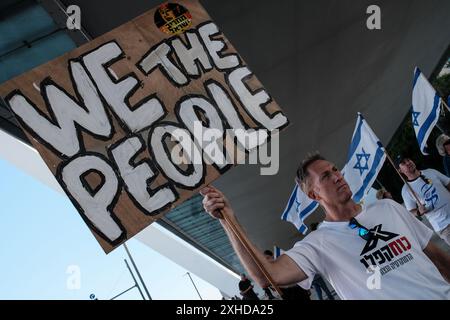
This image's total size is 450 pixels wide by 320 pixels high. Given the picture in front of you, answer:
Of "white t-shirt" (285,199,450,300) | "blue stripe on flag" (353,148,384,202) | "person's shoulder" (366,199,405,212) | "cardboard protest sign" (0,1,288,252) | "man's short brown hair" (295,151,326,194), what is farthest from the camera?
"blue stripe on flag" (353,148,384,202)

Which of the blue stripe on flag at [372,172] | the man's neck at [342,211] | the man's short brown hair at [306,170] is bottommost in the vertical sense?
the man's neck at [342,211]

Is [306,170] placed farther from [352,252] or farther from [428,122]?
[428,122]

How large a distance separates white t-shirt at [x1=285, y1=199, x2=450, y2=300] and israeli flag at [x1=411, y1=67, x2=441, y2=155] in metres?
4.29

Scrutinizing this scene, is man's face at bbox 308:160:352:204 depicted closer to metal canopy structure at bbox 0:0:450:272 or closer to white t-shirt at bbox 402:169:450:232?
metal canopy structure at bbox 0:0:450:272

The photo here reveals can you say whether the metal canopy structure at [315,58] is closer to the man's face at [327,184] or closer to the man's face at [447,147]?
the man's face at [447,147]

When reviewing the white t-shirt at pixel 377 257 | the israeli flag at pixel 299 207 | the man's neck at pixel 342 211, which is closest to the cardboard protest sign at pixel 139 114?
the man's neck at pixel 342 211

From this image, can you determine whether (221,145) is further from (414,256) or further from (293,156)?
(293,156)

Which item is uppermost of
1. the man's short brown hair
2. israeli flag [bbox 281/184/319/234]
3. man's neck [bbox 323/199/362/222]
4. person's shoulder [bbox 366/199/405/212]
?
israeli flag [bbox 281/184/319/234]

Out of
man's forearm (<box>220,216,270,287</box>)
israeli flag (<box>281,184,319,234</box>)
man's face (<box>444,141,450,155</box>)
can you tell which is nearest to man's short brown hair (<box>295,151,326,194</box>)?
man's forearm (<box>220,216,270,287</box>)

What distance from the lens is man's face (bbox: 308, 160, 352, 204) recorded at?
2418 mm

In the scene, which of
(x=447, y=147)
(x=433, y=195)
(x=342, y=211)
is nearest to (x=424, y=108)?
(x=447, y=147)

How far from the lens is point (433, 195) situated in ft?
18.0

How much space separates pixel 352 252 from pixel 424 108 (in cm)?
485

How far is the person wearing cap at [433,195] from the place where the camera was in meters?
5.39
